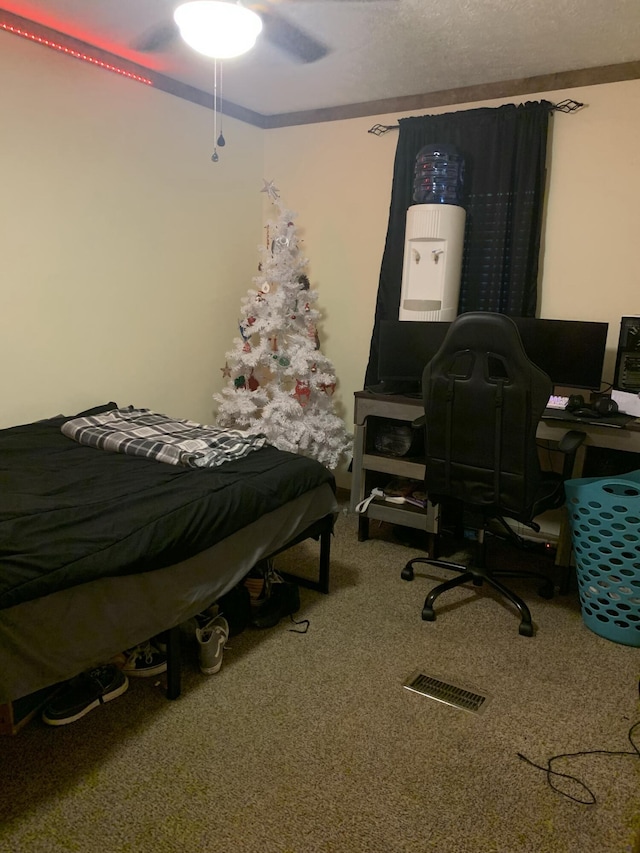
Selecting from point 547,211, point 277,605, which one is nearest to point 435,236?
point 547,211

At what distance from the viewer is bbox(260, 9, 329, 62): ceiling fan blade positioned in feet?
8.32

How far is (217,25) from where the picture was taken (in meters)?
2.10

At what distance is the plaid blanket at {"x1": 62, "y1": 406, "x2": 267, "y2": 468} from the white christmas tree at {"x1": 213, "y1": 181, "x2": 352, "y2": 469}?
761 mm

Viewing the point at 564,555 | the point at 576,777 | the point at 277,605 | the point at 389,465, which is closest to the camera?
the point at 576,777

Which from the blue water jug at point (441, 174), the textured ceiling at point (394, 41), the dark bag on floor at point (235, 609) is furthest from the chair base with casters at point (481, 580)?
the textured ceiling at point (394, 41)

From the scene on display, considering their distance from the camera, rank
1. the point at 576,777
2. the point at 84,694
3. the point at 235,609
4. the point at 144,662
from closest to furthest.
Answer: the point at 576,777 → the point at 84,694 → the point at 144,662 → the point at 235,609

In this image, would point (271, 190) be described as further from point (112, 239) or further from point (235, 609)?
point (235, 609)

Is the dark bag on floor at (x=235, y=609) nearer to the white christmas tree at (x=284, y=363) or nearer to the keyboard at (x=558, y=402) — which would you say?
the white christmas tree at (x=284, y=363)

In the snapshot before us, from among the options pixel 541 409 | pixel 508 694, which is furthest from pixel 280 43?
pixel 508 694

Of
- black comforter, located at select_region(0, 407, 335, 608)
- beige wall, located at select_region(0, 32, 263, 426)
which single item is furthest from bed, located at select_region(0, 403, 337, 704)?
beige wall, located at select_region(0, 32, 263, 426)

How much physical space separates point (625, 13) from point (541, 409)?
1.60 metres

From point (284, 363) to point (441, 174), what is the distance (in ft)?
4.43

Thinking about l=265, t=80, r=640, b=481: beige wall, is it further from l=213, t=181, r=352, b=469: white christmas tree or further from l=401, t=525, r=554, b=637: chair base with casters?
l=401, t=525, r=554, b=637: chair base with casters

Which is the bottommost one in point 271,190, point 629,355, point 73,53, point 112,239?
point 629,355
